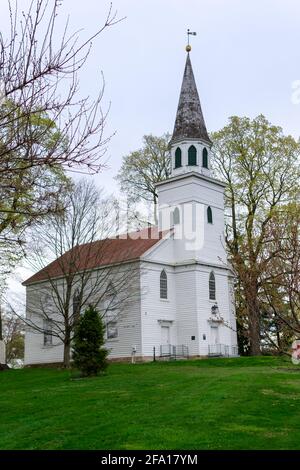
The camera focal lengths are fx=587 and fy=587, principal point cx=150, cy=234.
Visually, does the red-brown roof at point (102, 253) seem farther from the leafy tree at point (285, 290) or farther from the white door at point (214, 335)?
the leafy tree at point (285, 290)

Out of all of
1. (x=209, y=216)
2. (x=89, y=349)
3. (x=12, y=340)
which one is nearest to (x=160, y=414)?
(x=89, y=349)

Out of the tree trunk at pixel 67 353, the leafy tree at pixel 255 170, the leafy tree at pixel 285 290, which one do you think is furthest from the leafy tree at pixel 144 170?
the leafy tree at pixel 285 290

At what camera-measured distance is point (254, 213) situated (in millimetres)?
41688

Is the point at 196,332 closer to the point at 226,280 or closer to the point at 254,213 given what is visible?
the point at 226,280

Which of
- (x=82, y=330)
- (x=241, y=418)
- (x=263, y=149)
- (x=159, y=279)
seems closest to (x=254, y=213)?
(x=263, y=149)

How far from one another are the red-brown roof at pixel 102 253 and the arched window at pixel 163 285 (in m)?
2.14

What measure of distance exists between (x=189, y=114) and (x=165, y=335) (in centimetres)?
1565

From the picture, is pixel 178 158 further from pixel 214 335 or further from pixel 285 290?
pixel 285 290

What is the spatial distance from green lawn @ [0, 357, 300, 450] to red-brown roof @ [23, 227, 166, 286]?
40.0 ft

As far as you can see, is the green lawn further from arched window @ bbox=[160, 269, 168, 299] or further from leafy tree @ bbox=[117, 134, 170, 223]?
leafy tree @ bbox=[117, 134, 170, 223]

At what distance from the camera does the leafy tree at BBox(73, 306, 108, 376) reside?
2334 centimetres

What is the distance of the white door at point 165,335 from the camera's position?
3597 centimetres

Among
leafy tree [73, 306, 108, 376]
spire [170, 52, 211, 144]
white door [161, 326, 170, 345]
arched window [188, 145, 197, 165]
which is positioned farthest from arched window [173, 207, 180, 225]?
leafy tree [73, 306, 108, 376]
